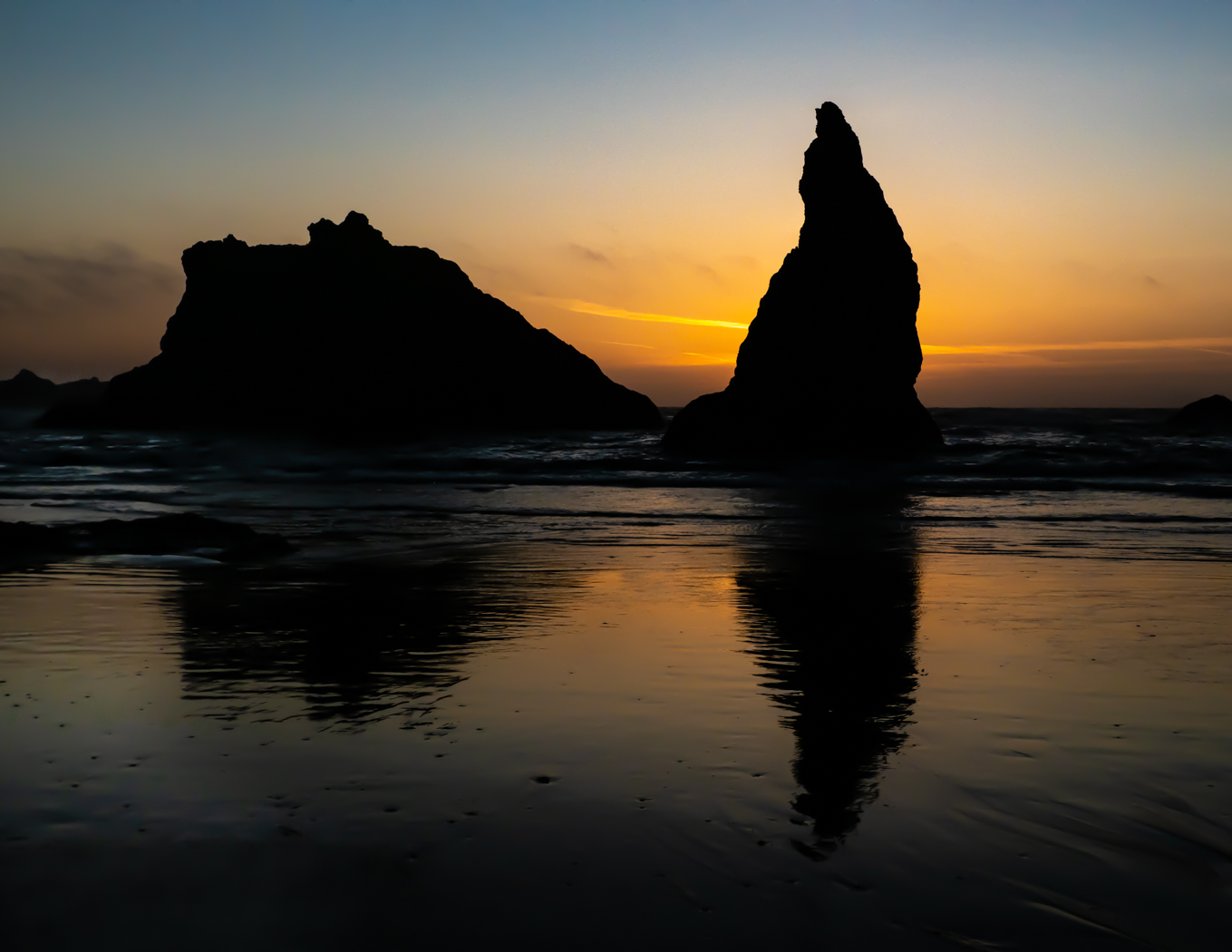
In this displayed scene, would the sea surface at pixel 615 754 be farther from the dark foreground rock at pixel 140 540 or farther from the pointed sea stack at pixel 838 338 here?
the pointed sea stack at pixel 838 338

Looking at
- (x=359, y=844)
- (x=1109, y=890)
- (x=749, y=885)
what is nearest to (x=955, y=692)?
(x=1109, y=890)

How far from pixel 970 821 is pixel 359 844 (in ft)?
7.44

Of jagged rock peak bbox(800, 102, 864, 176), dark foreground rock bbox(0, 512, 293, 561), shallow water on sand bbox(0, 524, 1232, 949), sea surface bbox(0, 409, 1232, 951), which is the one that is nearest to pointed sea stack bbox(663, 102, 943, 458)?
jagged rock peak bbox(800, 102, 864, 176)

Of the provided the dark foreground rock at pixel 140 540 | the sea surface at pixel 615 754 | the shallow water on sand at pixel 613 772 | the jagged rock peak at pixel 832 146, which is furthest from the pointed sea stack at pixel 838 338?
the shallow water on sand at pixel 613 772

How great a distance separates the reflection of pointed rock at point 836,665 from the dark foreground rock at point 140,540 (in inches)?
235

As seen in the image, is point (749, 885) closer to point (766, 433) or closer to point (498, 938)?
point (498, 938)

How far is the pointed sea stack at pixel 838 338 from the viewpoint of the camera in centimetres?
3938

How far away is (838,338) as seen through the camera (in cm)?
3944

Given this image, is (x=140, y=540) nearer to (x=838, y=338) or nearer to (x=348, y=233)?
(x=838, y=338)

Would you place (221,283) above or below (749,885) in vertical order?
above

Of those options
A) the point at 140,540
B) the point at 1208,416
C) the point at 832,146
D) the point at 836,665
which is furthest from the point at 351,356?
the point at 836,665

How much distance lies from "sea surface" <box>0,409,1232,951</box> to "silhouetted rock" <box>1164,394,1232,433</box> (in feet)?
171

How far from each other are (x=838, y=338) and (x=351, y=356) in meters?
62.9

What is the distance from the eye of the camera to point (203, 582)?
9.68 meters
